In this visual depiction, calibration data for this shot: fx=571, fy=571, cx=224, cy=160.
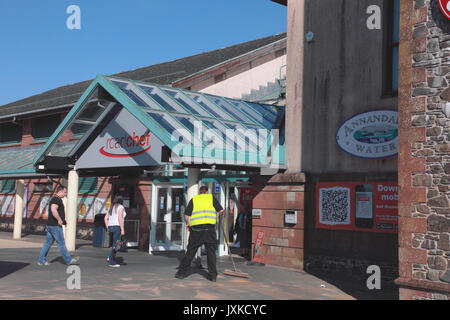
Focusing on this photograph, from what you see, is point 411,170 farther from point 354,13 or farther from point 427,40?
point 354,13

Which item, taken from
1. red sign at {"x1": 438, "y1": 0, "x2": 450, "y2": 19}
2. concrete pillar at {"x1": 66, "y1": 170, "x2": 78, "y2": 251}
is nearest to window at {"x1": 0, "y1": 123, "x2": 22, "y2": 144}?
concrete pillar at {"x1": 66, "y1": 170, "x2": 78, "y2": 251}

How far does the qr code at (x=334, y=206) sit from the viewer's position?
1288cm

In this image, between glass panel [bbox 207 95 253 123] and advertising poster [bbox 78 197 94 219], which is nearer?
glass panel [bbox 207 95 253 123]

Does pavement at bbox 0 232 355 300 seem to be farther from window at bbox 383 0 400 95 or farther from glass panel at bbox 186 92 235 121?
window at bbox 383 0 400 95

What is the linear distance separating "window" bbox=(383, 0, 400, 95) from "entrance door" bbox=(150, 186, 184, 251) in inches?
318

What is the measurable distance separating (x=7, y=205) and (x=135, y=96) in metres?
17.3

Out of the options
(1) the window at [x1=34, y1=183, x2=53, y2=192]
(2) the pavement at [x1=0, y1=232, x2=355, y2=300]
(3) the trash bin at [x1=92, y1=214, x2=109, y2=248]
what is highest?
(1) the window at [x1=34, y1=183, x2=53, y2=192]

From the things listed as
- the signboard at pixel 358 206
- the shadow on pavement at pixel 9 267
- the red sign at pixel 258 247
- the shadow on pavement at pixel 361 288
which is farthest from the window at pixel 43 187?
the shadow on pavement at pixel 361 288

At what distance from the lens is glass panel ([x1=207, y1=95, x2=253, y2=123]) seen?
14733 mm

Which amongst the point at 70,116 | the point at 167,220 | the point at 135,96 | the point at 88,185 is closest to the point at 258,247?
the point at 167,220

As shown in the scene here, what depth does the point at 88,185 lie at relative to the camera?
24.1m

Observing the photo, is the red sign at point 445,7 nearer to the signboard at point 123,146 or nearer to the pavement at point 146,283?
the pavement at point 146,283

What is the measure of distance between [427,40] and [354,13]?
4.41 metres

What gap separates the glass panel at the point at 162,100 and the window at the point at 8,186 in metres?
16.4
